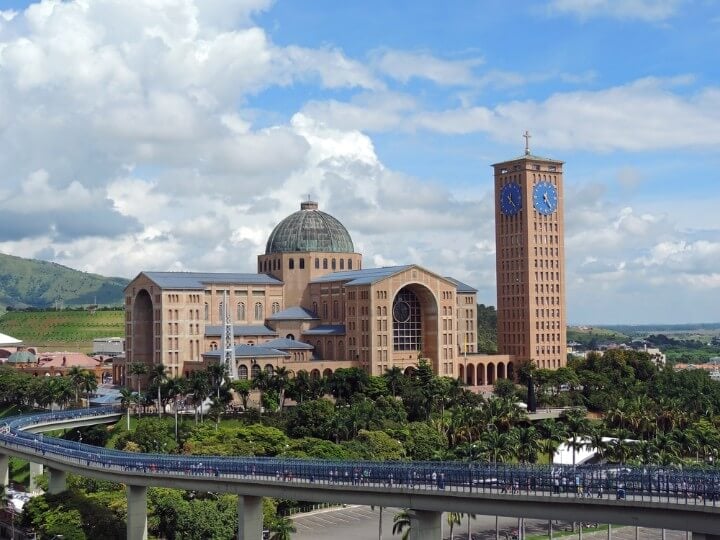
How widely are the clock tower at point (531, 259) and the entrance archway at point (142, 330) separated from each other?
6124 cm

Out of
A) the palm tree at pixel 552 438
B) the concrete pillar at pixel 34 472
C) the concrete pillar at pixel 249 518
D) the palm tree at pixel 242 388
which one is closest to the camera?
the concrete pillar at pixel 249 518

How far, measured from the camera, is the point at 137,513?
3467 inches

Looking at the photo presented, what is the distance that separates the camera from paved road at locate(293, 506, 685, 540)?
94.9 metres

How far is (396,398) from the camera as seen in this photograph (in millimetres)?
144125

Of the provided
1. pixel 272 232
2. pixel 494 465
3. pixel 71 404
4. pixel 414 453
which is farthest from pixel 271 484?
pixel 272 232

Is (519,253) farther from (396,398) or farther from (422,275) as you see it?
(396,398)

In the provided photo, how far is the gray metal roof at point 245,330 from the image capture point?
162 m

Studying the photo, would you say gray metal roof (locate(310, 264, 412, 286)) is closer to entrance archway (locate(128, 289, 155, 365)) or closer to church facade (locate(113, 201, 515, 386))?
church facade (locate(113, 201, 515, 386))

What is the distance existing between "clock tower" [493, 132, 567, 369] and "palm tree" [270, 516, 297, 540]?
3720 inches

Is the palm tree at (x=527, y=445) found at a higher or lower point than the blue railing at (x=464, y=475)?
lower

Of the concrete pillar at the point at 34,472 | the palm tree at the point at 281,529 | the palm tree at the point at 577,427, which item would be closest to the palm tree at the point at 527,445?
the palm tree at the point at 577,427

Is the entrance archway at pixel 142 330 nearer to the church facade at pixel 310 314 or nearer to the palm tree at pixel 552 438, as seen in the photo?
the church facade at pixel 310 314

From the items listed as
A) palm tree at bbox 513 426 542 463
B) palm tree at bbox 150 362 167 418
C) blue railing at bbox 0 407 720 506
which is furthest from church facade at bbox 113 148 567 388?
blue railing at bbox 0 407 720 506

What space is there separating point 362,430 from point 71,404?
201 feet
